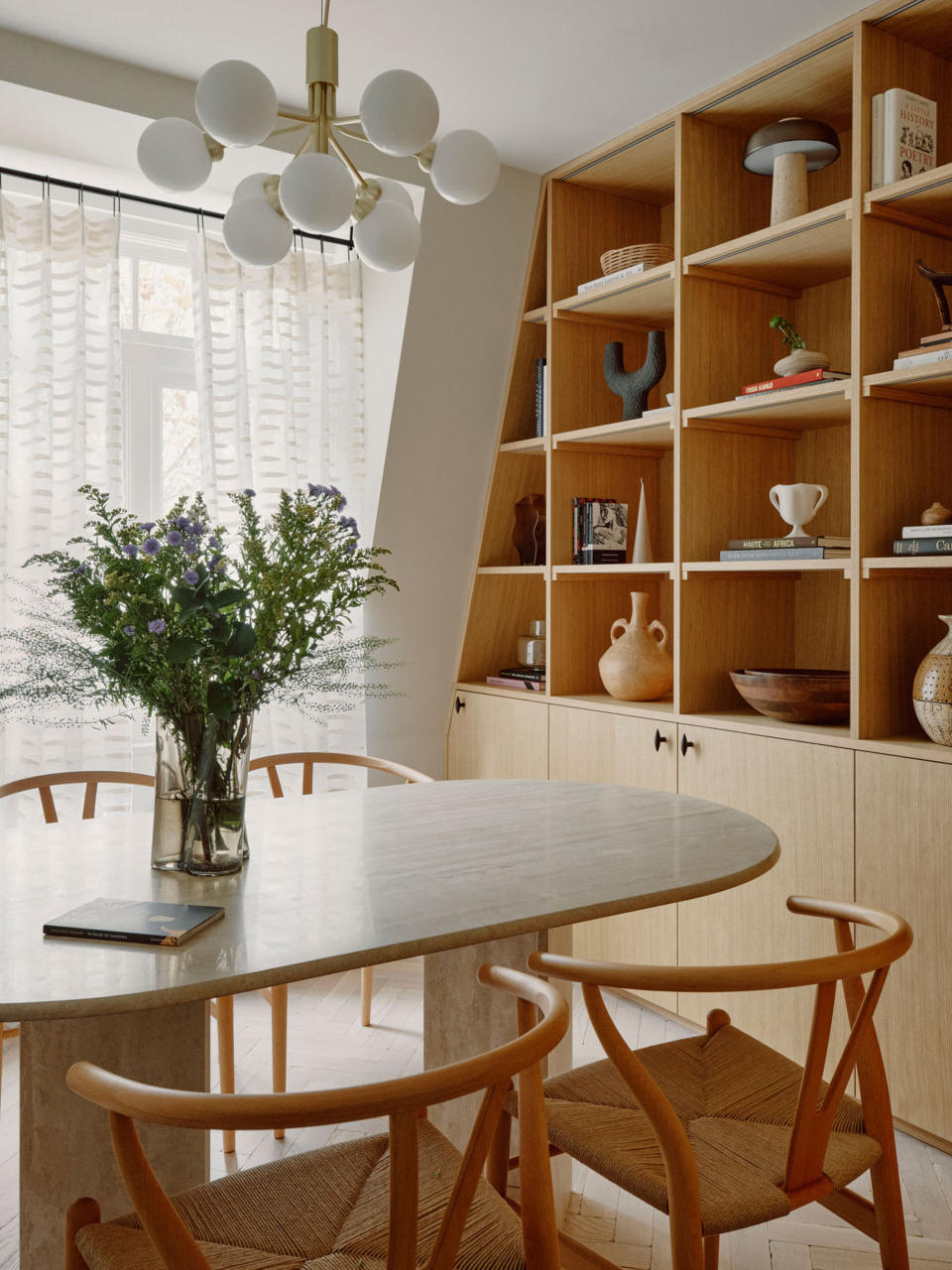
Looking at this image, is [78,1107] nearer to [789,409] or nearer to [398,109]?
[398,109]

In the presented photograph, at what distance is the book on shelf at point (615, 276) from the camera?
3.20 meters

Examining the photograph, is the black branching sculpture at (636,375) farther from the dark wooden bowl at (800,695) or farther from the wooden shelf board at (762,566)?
the dark wooden bowl at (800,695)

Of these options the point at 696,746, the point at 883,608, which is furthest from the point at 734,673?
the point at 883,608

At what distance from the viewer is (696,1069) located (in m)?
1.69

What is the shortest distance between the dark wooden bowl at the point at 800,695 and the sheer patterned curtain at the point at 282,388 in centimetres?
137

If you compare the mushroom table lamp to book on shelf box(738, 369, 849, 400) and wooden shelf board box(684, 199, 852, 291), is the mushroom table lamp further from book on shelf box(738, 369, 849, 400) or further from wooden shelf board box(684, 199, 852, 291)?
book on shelf box(738, 369, 849, 400)

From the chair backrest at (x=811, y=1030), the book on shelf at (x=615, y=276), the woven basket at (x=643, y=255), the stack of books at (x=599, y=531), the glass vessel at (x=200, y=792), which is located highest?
the woven basket at (x=643, y=255)

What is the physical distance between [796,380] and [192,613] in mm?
1845

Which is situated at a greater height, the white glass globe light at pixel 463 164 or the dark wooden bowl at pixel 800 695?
the white glass globe light at pixel 463 164

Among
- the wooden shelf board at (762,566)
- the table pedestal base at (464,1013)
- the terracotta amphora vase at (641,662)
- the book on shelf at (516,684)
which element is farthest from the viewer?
the book on shelf at (516,684)

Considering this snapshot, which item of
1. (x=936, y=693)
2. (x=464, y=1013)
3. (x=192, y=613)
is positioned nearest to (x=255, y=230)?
(x=192, y=613)

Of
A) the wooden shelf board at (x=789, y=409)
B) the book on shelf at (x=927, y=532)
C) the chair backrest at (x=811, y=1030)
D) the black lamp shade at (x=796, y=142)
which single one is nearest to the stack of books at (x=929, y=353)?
the wooden shelf board at (x=789, y=409)

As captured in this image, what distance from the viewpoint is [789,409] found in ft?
9.48

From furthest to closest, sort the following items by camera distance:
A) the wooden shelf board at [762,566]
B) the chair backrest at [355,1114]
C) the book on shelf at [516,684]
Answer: the book on shelf at [516,684] < the wooden shelf board at [762,566] < the chair backrest at [355,1114]
